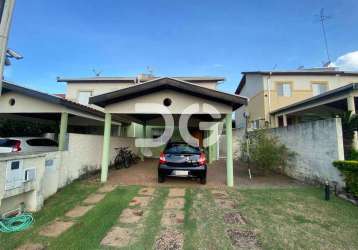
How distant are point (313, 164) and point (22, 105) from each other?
10.8 meters

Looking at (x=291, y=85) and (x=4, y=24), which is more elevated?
(x=291, y=85)

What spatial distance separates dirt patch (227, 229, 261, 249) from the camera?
319 centimetres

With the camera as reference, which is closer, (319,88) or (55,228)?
(55,228)

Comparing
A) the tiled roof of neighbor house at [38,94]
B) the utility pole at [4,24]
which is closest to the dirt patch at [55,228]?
the utility pole at [4,24]

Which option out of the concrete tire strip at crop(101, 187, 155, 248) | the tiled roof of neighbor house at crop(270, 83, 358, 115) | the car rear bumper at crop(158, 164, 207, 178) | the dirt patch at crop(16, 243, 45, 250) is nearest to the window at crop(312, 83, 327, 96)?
the tiled roof of neighbor house at crop(270, 83, 358, 115)

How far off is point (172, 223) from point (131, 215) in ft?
3.28

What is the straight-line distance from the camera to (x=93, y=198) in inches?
220

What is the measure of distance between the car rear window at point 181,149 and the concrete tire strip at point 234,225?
166cm

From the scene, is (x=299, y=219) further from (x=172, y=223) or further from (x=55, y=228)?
(x=55, y=228)

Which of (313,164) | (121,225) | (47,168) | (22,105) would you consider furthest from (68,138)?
(313,164)

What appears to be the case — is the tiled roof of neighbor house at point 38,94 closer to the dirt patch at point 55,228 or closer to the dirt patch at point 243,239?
the dirt patch at point 55,228

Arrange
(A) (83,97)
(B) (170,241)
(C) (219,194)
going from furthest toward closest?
(A) (83,97) < (C) (219,194) < (B) (170,241)

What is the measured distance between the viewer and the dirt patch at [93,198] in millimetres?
5339

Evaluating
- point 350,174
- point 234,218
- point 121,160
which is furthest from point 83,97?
point 350,174
